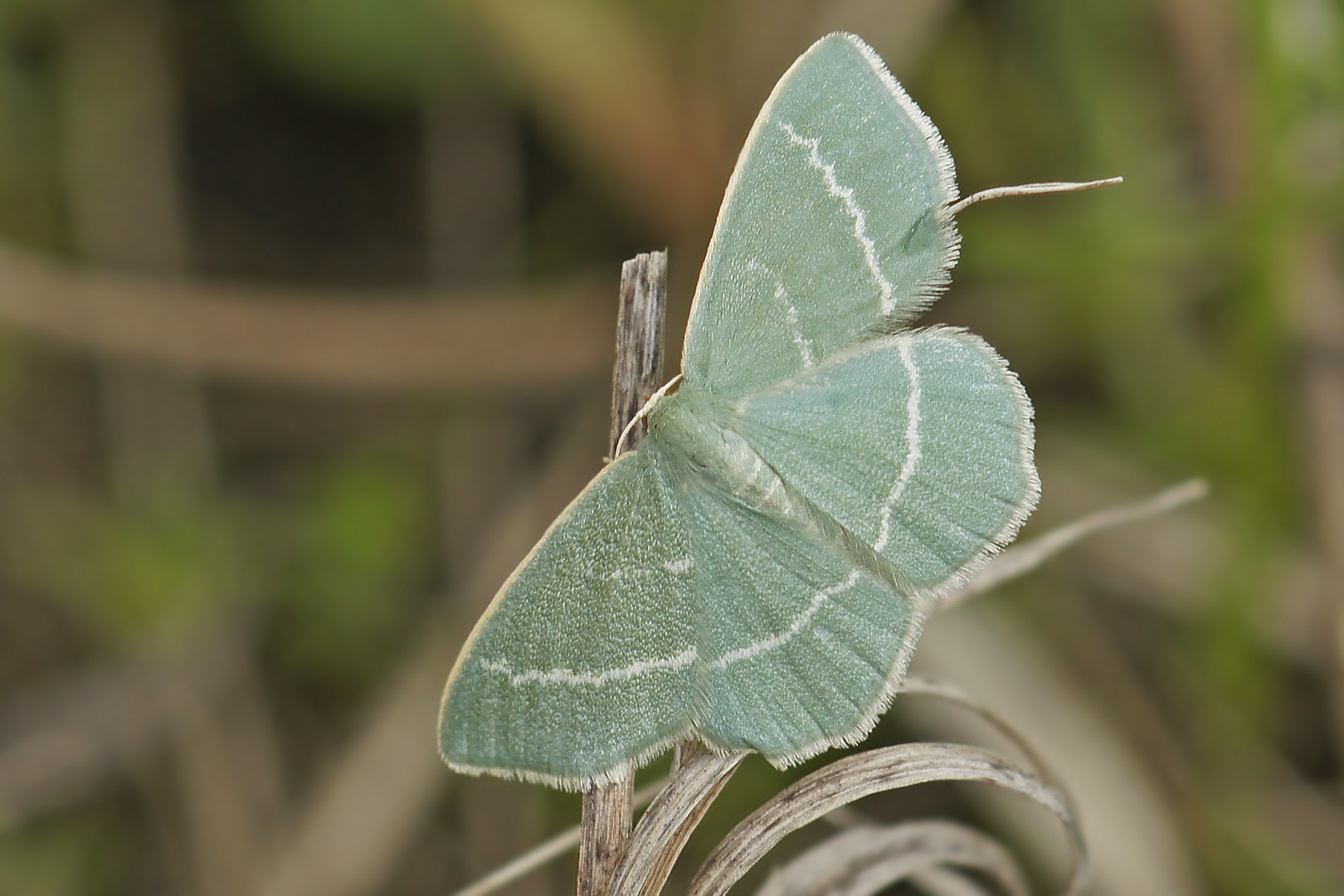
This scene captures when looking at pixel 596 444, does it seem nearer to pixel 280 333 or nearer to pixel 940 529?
pixel 280 333

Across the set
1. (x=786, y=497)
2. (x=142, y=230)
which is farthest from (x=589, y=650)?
(x=142, y=230)

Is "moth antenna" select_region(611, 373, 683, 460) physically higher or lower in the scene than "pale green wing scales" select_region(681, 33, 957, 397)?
lower

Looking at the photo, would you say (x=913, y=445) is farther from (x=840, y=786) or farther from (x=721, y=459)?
(x=840, y=786)

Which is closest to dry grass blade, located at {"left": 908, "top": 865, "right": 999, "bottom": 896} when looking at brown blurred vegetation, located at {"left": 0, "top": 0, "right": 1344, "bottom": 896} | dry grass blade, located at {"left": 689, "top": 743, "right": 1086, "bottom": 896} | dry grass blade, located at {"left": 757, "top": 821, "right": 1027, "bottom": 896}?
dry grass blade, located at {"left": 757, "top": 821, "right": 1027, "bottom": 896}

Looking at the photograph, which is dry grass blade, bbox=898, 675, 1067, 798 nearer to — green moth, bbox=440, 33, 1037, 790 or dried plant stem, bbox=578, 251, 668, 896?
green moth, bbox=440, 33, 1037, 790

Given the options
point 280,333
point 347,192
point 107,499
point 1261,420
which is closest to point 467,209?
point 347,192

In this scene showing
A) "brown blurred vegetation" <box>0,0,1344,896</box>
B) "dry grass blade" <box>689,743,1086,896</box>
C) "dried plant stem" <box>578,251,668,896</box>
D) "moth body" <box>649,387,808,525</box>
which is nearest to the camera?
"dry grass blade" <box>689,743,1086,896</box>
